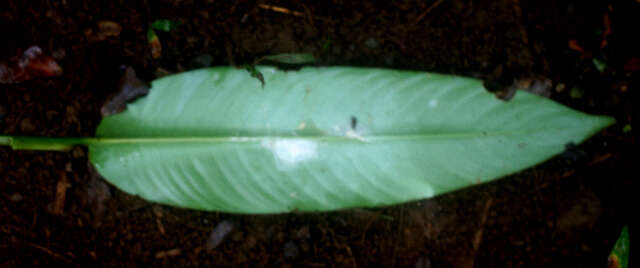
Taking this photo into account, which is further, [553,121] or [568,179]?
[568,179]

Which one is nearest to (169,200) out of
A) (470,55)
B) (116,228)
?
(116,228)

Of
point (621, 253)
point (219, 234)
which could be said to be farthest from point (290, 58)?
point (621, 253)


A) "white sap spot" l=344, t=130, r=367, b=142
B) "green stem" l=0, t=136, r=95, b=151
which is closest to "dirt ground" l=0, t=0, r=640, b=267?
"green stem" l=0, t=136, r=95, b=151

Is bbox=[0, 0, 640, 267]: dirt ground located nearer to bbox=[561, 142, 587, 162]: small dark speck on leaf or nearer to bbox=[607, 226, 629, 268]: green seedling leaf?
bbox=[561, 142, 587, 162]: small dark speck on leaf

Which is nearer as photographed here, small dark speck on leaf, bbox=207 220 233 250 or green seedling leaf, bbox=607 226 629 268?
green seedling leaf, bbox=607 226 629 268

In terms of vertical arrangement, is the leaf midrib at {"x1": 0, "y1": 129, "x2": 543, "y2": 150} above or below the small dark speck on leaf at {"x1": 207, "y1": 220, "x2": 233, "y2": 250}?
above

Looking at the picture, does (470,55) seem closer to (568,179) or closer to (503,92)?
(503,92)

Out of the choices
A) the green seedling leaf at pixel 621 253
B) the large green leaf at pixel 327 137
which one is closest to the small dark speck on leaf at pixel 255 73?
the large green leaf at pixel 327 137

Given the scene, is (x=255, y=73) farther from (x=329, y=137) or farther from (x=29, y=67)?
(x=29, y=67)
